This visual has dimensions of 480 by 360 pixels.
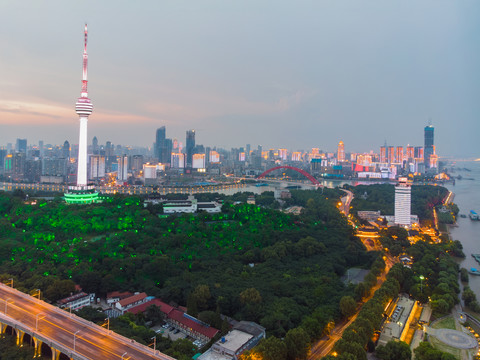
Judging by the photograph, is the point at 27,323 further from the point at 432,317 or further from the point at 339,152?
the point at 339,152

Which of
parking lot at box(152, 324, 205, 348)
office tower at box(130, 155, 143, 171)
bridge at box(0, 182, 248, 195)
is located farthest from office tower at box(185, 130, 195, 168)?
parking lot at box(152, 324, 205, 348)

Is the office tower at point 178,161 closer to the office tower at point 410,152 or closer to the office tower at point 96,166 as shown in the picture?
the office tower at point 96,166

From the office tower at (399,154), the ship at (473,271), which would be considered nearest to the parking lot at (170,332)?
the ship at (473,271)

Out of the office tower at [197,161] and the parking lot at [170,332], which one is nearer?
the parking lot at [170,332]

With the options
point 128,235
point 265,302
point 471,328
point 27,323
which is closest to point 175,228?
point 128,235

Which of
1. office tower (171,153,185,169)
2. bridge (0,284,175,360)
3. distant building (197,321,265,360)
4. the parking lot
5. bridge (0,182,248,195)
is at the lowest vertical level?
the parking lot

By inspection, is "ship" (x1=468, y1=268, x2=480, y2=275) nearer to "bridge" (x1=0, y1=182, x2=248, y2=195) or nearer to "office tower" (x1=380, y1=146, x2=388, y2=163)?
"bridge" (x1=0, y1=182, x2=248, y2=195)

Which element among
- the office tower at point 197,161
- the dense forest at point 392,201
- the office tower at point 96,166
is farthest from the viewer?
the office tower at point 197,161
